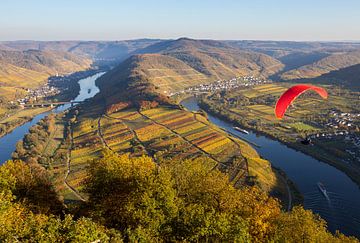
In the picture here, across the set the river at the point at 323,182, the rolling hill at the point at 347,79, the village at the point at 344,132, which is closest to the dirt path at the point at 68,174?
the river at the point at 323,182

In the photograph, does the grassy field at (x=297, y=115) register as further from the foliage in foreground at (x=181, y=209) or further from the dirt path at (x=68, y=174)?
the dirt path at (x=68, y=174)

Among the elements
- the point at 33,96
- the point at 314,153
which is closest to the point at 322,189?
the point at 314,153

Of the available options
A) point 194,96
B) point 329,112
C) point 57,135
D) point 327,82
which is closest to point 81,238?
point 57,135

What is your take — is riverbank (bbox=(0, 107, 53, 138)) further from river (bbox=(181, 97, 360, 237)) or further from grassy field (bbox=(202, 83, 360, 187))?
river (bbox=(181, 97, 360, 237))

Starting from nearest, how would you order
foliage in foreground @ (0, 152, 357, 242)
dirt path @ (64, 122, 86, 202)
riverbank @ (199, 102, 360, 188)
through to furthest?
foliage in foreground @ (0, 152, 357, 242) → dirt path @ (64, 122, 86, 202) → riverbank @ (199, 102, 360, 188)

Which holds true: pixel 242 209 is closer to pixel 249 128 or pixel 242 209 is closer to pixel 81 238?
pixel 81 238

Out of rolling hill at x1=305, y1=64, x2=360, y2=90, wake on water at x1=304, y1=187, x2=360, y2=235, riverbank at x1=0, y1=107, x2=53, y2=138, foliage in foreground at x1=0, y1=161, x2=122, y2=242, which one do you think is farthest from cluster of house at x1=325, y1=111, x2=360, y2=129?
riverbank at x1=0, y1=107, x2=53, y2=138

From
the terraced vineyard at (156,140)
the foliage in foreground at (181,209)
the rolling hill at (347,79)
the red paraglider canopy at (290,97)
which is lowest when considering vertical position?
the rolling hill at (347,79)

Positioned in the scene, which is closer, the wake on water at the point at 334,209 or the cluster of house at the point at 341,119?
the wake on water at the point at 334,209
